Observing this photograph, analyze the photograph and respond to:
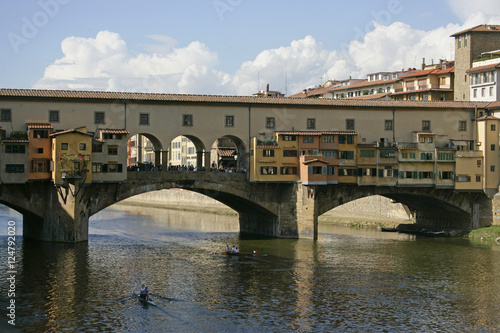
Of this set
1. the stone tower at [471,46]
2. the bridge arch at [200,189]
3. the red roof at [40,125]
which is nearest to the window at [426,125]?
the bridge arch at [200,189]

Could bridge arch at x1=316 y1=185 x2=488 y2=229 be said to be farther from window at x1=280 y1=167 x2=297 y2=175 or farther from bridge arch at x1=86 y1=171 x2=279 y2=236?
bridge arch at x1=86 y1=171 x2=279 y2=236

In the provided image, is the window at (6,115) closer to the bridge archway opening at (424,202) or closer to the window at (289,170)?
the window at (289,170)

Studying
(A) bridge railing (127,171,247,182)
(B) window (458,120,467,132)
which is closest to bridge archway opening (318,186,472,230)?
(B) window (458,120,467,132)

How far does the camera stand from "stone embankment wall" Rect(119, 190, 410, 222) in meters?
102

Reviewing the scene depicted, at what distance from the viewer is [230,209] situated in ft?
381

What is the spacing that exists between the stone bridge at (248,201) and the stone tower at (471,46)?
24.4m

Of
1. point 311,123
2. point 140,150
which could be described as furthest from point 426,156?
point 140,150

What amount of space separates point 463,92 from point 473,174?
1110 inches

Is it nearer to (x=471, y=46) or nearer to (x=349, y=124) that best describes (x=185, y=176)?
(x=349, y=124)

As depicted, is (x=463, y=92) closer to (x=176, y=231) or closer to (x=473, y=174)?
(x=473, y=174)

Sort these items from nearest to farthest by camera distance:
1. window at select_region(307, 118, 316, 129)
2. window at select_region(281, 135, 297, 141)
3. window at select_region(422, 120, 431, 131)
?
window at select_region(281, 135, 297, 141)
window at select_region(307, 118, 316, 129)
window at select_region(422, 120, 431, 131)

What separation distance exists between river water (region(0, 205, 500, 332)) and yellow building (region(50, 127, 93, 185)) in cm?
681

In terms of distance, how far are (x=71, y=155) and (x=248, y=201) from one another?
2078 cm

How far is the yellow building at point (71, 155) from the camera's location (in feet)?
233
